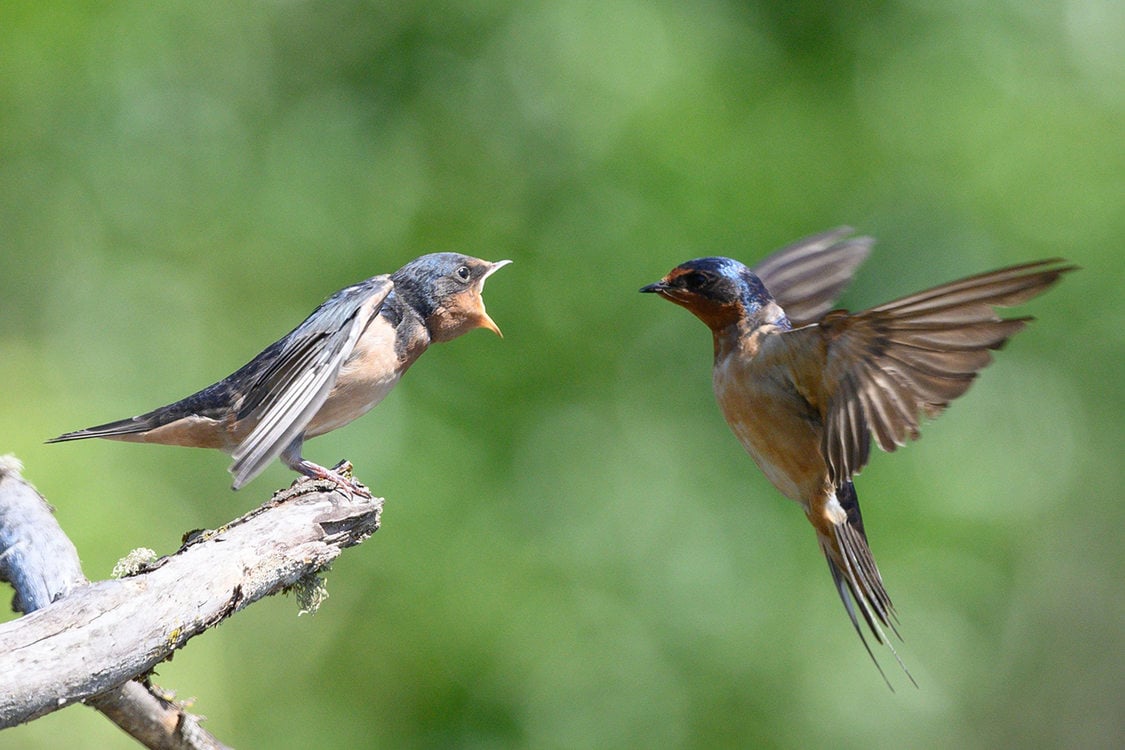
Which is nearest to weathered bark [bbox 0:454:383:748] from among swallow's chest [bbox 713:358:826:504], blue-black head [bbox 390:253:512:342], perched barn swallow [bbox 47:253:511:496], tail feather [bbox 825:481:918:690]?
perched barn swallow [bbox 47:253:511:496]

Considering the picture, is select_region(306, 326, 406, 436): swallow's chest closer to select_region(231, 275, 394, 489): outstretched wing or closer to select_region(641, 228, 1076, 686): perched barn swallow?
select_region(231, 275, 394, 489): outstretched wing

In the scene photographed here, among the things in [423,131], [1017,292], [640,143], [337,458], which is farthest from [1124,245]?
[1017,292]

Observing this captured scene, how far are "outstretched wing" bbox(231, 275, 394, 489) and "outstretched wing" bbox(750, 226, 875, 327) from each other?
5.47 feet

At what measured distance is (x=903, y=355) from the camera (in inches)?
139

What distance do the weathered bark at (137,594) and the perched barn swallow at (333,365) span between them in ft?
0.95

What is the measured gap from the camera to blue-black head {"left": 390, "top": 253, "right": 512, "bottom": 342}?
397 centimetres

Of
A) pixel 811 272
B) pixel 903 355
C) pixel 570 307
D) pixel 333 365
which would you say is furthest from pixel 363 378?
pixel 570 307

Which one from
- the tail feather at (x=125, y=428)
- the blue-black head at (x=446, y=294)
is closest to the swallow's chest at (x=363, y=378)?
the blue-black head at (x=446, y=294)

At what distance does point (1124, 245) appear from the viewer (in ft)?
31.6

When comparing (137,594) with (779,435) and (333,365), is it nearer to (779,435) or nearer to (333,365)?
(333,365)

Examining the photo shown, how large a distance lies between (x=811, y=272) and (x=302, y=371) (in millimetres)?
2166

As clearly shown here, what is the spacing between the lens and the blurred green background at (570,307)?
870cm

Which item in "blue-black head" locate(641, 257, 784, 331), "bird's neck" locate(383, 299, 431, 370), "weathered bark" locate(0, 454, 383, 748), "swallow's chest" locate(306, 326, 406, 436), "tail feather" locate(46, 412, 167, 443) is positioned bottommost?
"weathered bark" locate(0, 454, 383, 748)

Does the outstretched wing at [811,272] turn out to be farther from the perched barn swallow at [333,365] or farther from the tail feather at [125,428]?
the tail feather at [125,428]
